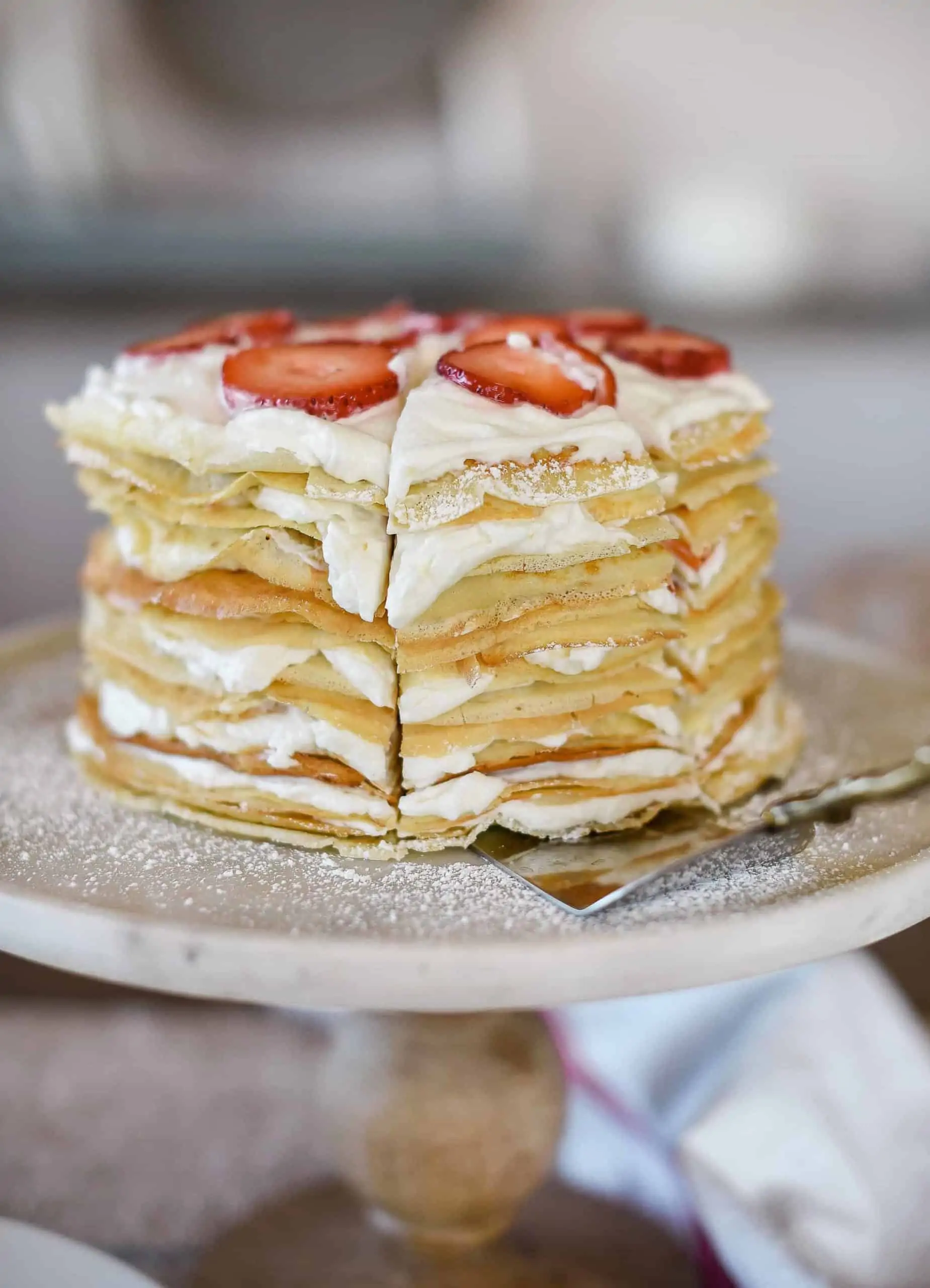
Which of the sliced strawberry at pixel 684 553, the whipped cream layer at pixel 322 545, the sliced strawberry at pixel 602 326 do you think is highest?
the sliced strawberry at pixel 602 326

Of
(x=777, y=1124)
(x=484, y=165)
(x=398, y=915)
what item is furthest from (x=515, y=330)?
(x=484, y=165)

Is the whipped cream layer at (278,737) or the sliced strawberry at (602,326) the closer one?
the whipped cream layer at (278,737)

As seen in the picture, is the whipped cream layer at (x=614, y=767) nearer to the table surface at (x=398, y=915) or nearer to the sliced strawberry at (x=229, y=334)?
the table surface at (x=398, y=915)

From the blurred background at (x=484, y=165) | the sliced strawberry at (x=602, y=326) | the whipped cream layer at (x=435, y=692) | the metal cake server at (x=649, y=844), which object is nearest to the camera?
the metal cake server at (x=649, y=844)

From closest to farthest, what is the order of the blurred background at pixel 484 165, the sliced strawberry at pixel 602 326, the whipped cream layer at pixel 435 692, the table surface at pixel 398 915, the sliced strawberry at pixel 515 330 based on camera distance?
1. the table surface at pixel 398 915
2. the whipped cream layer at pixel 435 692
3. the sliced strawberry at pixel 515 330
4. the sliced strawberry at pixel 602 326
5. the blurred background at pixel 484 165

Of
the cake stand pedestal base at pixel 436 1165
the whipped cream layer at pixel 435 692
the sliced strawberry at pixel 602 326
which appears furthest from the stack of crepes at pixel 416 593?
the cake stand pedestal base at pixel 436 1165

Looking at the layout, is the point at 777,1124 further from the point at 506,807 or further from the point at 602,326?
the point at 602,326

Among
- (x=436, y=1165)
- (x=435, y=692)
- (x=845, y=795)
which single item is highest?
(x=435, y=692)

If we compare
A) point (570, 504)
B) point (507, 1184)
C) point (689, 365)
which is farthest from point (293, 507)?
point (507, 1184)
